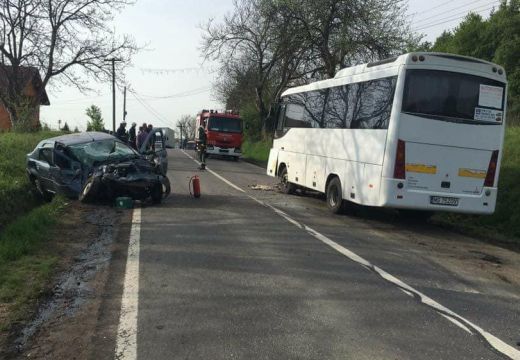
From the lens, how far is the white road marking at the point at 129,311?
4211mm

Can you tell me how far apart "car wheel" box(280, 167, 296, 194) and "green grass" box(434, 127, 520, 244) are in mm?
4405

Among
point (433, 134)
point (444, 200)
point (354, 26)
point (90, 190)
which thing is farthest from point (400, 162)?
point (354, 26)

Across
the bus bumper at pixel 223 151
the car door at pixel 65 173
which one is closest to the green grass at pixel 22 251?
the car door at pixel 65 173

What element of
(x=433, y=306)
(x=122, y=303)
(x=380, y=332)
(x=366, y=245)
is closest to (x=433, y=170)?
(x=366, y=245)

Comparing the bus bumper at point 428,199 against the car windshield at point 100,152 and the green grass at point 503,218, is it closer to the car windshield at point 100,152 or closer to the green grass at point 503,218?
the green grass at point 503,218

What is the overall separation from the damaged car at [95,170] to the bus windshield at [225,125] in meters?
19.0

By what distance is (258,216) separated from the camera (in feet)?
35.5

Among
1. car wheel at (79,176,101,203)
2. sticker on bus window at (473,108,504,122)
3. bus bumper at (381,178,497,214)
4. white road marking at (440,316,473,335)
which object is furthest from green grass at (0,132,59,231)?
sticker on bus window at (473,108,504,122)

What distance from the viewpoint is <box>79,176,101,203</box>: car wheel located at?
1155 centimetres

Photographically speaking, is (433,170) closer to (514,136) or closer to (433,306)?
(433,306)

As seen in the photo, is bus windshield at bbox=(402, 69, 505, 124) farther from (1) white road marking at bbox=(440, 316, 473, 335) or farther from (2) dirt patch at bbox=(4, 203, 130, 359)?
(2) dirt patch at bbox=(4, 203, 130, 359)

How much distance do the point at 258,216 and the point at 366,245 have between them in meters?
2.93

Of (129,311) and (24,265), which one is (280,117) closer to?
(24,265)

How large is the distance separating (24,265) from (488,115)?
8125 millimetres
